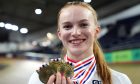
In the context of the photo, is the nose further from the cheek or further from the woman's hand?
the woman's hand

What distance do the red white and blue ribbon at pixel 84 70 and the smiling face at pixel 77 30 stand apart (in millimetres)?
34

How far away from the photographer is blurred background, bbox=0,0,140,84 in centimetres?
759

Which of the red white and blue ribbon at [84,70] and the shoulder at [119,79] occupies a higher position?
the red white and blue ribbon at [84,70]

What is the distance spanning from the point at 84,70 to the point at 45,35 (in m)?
10.1

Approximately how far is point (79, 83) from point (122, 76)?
8.2 inches

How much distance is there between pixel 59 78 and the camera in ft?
3.10

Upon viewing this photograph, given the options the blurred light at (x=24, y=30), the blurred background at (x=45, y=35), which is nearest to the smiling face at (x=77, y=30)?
the blurred background at (x=45, y=35)

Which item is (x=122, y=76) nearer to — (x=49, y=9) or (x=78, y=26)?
(x=78, y=26)

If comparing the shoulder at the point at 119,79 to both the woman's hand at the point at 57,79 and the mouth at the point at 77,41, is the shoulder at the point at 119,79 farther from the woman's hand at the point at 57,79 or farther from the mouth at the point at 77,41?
the woman's hand at the point at 57,79

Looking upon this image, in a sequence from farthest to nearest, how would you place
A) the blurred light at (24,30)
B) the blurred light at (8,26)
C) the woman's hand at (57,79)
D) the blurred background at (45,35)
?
the blurred light at (24,30) < the blurred light at (8,26) < the blurred background at (45,35) < the woman's hand at (57,79)

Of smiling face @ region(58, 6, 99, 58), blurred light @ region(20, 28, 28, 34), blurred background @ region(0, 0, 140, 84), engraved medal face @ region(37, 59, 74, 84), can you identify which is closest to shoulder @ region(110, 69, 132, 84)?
smiling face @ region(58, 6, 99, 58)

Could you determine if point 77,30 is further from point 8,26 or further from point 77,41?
point 8,26

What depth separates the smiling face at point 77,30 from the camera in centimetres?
114

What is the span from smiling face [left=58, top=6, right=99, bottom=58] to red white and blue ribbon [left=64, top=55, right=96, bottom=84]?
0.03 meters
